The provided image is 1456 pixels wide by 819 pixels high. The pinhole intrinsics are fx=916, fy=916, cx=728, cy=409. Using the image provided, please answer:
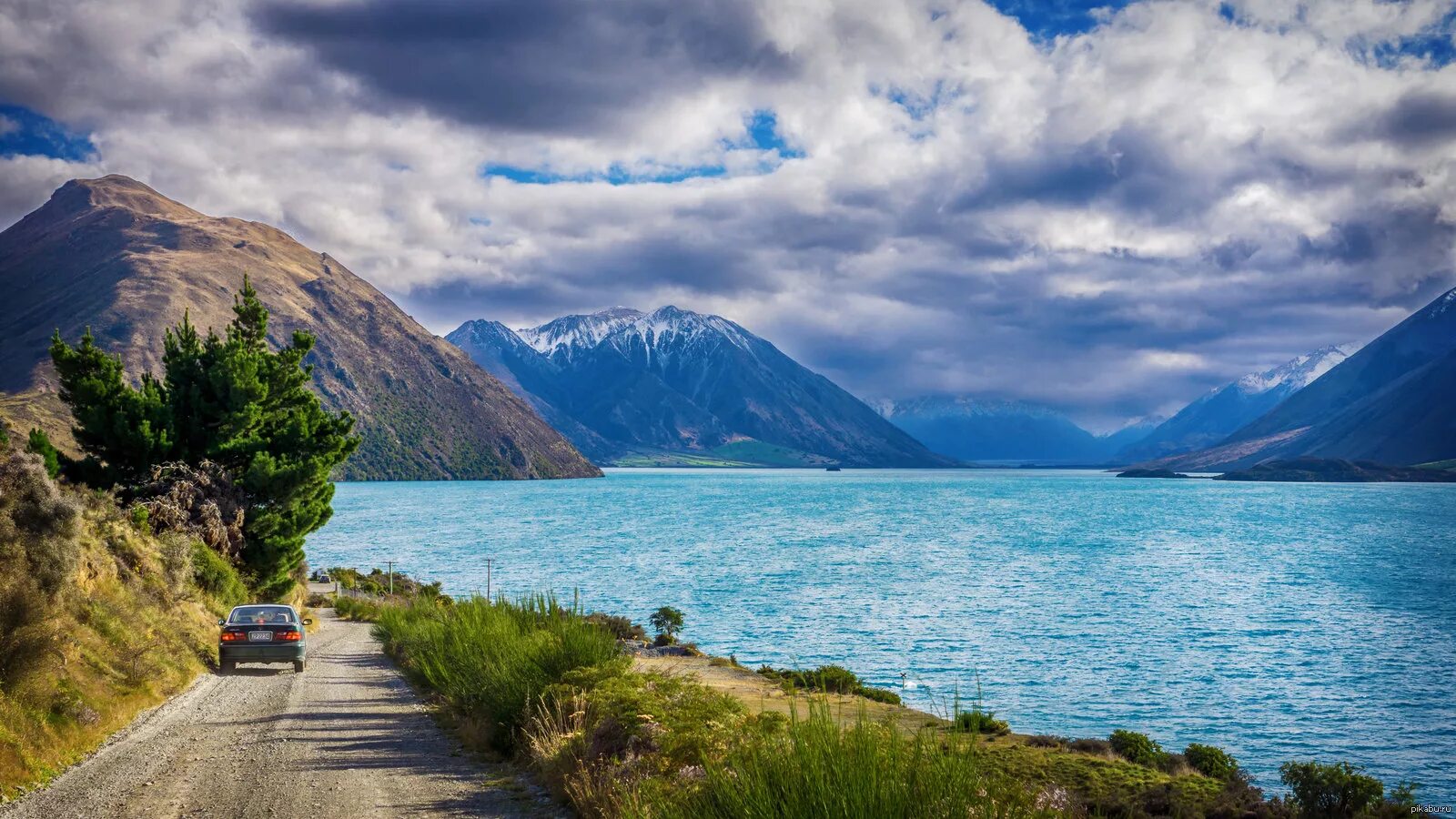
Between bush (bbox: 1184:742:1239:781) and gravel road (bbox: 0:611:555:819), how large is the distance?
17696 mm

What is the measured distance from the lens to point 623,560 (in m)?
89.2

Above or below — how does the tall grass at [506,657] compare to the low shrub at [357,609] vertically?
above

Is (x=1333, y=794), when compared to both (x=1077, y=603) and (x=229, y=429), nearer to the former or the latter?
(x=229, y=429)

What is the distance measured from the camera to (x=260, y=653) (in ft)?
73.8

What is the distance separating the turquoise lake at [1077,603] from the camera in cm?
3338

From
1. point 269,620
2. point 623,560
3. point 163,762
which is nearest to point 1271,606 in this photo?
point 623,560

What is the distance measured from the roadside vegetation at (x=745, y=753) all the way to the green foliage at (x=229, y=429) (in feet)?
35.4

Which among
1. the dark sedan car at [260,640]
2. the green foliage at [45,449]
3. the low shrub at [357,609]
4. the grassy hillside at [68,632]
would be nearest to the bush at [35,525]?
the grassy hillside at [68,632]

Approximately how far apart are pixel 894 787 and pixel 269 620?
21.2 meters

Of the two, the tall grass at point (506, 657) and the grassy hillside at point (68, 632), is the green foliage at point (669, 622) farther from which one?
the tall grass at point (506, 657)

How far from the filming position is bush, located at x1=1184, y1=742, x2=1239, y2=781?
72.2 ft

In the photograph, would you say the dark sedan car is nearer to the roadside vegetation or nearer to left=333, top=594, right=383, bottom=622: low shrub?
the roadside vegetation

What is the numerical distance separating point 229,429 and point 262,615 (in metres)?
12.5

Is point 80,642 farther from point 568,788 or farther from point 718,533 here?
point 718,533
